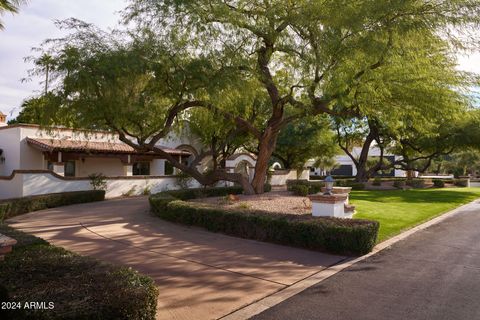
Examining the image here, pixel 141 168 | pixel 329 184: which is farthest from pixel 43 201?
pixel 329 184

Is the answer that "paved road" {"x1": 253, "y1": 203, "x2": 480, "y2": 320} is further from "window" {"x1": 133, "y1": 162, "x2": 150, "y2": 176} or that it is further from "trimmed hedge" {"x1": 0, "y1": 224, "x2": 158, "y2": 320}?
"window" {"x1": 133, "y1": 162, "x2": 150, "y2": 176}

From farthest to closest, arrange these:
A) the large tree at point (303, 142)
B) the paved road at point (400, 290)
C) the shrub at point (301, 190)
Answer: the large tree at point (303, 142)
the shrub at point (301, 190)
the paved road at point (400, 290)

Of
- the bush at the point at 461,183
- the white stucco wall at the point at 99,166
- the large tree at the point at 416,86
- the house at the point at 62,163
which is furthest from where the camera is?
the bush at the point at 461,183

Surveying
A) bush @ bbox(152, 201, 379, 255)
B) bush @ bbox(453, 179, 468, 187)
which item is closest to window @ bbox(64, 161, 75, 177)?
bush @ bbox(152, 201, 379, 255)

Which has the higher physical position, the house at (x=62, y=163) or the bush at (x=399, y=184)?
the house at (x=62, y=163)

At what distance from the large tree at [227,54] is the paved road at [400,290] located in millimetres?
6692

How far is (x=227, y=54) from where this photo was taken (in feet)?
46.9

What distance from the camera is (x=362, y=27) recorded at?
1207cm

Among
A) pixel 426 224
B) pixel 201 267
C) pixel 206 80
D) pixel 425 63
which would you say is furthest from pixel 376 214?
pixel 201 267

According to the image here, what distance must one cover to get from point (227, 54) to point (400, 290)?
10.6m

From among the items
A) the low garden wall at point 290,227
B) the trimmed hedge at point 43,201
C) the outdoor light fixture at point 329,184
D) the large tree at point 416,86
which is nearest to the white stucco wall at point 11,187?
the trimmed hedge at point 43,201

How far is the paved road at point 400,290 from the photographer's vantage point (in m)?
5.23

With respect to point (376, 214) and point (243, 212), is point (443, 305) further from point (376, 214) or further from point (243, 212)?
point (376, 214)

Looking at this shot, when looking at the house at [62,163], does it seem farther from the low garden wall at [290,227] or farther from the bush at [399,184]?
the bush at [399,184]
